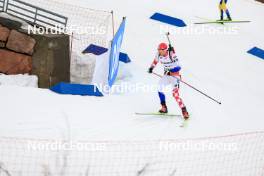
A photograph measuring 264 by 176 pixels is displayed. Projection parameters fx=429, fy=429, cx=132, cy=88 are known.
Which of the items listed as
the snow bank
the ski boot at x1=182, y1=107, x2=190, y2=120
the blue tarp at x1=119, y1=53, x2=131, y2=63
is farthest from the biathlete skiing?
Answer: the snow bank

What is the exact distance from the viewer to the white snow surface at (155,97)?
29.0ft

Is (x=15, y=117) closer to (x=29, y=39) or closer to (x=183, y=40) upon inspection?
(x=29, y=39)

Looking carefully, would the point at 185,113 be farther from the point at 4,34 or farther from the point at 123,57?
the point at 4,34

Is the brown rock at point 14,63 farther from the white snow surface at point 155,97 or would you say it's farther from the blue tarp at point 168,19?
the blue tarp at point 168,19

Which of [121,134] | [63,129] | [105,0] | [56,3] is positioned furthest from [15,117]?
[105,0]

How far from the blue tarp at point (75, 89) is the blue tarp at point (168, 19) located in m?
5.09

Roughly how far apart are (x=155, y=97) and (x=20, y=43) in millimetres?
3915

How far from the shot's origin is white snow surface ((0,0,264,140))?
29.0ft

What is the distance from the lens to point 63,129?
8602 millimetres

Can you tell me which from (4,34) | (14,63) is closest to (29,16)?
(4,34)

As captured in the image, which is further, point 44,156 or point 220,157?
point 220,157

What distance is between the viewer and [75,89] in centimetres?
1001

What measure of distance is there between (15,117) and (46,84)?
8.02ft

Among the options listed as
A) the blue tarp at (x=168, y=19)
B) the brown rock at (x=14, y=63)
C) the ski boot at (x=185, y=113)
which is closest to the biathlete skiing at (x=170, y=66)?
the ski boot at (x=185, y=113)
